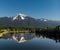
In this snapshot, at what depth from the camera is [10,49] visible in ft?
151

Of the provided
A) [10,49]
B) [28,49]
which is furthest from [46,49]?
[10,49]

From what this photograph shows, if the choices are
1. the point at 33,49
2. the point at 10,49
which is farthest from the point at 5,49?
the point at 33,49

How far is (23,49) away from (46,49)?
6.47 meters

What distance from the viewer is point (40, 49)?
1850 inches

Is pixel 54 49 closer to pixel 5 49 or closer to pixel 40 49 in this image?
pixel 40 49

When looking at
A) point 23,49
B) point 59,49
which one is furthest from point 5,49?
point 59,49

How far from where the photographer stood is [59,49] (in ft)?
152

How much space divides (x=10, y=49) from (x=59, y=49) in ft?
44.9

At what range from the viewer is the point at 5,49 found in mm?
45688

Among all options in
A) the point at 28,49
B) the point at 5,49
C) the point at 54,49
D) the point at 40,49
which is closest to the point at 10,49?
the point at 5,49

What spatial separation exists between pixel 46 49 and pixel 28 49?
199 inches

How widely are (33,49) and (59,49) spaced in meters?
7.29

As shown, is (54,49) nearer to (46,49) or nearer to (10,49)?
(46,49)

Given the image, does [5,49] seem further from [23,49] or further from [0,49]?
[23,49]
